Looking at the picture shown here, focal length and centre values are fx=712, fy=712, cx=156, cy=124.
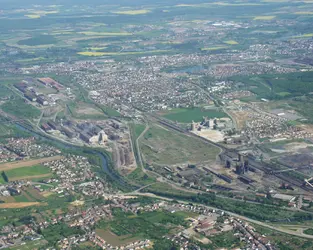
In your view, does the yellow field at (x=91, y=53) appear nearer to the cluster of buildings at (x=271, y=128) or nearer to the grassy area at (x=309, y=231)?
the cluster of buildings at (x=271, y=128)

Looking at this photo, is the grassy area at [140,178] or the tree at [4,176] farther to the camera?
the tree at [4,176]

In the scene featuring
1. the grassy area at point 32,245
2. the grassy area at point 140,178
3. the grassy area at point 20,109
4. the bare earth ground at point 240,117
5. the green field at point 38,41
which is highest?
the grassy area at point 32,245

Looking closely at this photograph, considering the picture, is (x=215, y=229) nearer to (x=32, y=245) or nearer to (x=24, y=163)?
(x=32, y=245)

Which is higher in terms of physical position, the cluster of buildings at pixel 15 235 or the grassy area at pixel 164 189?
the cluster of buildings at pixel 15 235

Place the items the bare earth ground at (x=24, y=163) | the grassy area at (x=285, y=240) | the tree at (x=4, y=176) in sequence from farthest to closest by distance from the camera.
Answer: the bare earth ground at (x=24, y=163) → the tree at (x=4, y=176) → the grassy area at (x=285, y=240)

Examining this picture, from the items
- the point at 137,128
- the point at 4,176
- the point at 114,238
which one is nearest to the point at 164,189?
the point at 114,238

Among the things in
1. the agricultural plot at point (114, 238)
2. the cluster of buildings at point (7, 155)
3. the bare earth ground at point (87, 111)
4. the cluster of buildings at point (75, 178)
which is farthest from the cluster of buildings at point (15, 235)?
the bare earth ground at point (87, 111)

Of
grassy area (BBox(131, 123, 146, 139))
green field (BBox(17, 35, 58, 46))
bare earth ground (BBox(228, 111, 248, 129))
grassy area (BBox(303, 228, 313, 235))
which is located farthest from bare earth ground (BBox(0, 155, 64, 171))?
green field (BBox(17, 35, 58, 46))
